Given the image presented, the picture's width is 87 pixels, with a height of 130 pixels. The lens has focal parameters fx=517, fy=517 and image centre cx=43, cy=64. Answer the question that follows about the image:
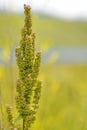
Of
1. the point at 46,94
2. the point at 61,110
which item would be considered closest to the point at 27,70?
the point at 46,94

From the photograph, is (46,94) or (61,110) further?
(61,110)

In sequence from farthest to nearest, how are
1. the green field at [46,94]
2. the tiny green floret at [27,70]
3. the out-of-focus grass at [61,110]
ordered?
the out-of-focus grass at [61,110] → the green field at [46,94] → the tiny green floret at [27,70]

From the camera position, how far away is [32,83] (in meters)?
2.15

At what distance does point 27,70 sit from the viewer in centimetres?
215

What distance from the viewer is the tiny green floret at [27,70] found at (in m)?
2.11

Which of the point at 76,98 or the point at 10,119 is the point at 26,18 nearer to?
the point at 10,119

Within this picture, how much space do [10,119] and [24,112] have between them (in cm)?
7

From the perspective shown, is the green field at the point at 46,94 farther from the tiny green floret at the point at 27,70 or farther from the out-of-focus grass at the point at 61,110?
the tiny green floret at the point at 27,70

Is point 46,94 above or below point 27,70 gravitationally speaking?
below

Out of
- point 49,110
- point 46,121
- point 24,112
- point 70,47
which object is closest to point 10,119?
point 24,112

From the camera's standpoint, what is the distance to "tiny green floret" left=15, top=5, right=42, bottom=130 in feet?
6.91

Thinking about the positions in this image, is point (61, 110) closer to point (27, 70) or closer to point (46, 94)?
point (46, 94)

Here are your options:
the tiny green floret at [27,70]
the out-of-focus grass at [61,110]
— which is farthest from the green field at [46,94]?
the tiny green floret at [27,70]

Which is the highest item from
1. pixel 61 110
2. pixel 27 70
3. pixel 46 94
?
pixel 27 70
